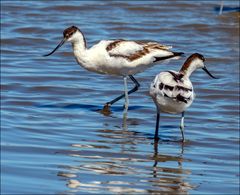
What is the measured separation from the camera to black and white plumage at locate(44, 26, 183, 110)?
11.8 meters

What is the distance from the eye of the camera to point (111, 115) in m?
11.5

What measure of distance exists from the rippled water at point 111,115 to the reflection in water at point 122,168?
0.01m

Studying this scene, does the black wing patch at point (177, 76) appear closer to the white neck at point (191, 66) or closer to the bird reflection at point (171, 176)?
the white neck at point (191, 66)

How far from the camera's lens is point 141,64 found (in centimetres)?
1197

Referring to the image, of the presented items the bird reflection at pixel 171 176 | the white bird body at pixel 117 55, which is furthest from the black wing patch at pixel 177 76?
the white bird body at pixel 117 55

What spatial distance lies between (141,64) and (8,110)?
6.27ft

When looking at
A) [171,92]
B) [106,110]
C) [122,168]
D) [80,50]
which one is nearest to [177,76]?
[171,92]

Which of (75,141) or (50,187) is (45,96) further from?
(50,187)

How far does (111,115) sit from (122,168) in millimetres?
3201

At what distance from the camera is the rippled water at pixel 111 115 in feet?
25.8

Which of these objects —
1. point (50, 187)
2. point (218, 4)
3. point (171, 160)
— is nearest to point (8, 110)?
point (171, 160)

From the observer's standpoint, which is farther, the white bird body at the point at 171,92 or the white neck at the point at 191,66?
the white neck at the point at 191,66

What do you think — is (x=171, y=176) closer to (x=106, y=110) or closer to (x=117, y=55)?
(x=106, y=110)

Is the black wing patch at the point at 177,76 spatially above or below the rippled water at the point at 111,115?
above
